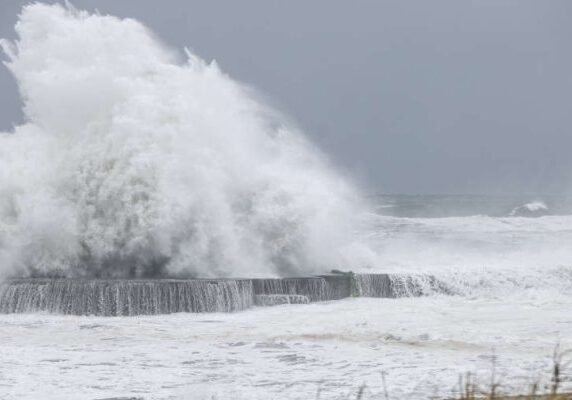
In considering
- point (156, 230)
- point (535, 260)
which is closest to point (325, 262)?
point (156, 230)

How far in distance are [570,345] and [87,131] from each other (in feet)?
34.6

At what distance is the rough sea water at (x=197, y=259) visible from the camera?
8742 mm

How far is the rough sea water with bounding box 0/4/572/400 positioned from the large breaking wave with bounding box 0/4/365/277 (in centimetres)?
4

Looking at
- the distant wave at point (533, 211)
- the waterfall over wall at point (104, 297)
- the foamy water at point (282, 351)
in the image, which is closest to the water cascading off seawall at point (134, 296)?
the waterfall over wall at point (104, 297)

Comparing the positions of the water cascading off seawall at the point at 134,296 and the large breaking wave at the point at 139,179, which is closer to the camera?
the water cascading off seawall at the point at 134,296

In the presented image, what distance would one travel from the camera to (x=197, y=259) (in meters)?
16.1

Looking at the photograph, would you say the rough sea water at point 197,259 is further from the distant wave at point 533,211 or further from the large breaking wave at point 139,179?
the distant wave at point 533,211

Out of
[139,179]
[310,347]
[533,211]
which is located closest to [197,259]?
[139,179]

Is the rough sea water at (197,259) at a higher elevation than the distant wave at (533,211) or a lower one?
lower

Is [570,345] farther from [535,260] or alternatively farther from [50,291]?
[535,260]

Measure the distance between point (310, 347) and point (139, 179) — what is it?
742 cm

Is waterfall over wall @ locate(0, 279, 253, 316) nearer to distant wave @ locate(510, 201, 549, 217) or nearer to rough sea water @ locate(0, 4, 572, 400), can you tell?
rough sea water @ locate(0, 4, 572, 400)

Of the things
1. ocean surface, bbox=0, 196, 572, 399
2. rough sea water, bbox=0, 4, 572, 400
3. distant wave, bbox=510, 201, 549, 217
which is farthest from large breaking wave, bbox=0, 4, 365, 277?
distant wave, bbox=510, 201, 549, 217

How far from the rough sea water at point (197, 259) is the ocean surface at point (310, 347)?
4cm
